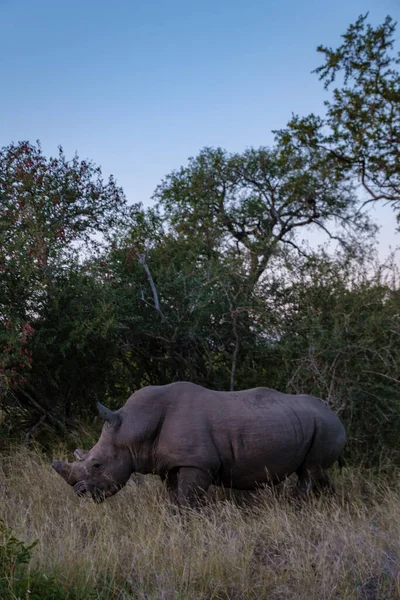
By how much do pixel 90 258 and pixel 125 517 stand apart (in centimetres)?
481

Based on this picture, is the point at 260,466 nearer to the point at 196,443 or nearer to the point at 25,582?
the point at 196,443

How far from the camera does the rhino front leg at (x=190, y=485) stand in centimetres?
607

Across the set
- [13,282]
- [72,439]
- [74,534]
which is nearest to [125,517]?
[74,534]

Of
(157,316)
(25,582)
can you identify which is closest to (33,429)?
(157,316)

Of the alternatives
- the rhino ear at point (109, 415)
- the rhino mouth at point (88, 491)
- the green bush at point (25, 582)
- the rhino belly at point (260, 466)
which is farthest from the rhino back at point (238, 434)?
the green bush at point (25, 582)

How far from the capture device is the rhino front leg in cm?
607

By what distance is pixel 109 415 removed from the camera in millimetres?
6219

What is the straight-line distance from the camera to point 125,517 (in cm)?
620

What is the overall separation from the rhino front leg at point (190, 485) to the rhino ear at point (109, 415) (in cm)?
75

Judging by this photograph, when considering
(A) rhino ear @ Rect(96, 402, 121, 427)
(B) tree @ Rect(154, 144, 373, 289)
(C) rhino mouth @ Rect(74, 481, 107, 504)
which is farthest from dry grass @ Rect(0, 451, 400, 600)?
(B) tree @ Rect(154, 144, 373, 289)

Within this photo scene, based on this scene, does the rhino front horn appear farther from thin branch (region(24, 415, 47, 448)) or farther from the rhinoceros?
thin branch (region(24, 415, 47, 448))

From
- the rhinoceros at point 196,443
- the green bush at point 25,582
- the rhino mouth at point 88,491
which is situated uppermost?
the rhinoceros at point 196,443

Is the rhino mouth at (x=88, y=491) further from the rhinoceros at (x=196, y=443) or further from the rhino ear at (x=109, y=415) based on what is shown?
the rhino ear at (x=109, y=415)

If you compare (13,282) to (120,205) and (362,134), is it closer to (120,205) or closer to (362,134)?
(120,205)
